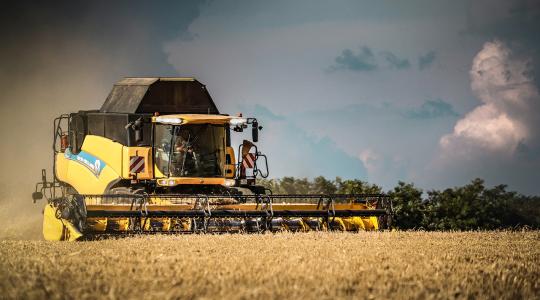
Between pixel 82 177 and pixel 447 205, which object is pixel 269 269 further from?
pixel 447 205

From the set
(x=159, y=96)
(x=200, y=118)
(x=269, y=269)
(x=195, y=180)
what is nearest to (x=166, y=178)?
(x=195, y=180)

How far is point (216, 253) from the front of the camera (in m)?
11.8

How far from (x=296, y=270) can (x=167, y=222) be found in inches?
288

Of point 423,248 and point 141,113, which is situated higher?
point 141,113

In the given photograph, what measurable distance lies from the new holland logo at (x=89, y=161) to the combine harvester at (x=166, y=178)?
2cm

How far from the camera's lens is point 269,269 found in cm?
968

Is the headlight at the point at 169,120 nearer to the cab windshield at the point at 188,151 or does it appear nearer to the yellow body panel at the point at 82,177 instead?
the cab windshield at the point at 188,151

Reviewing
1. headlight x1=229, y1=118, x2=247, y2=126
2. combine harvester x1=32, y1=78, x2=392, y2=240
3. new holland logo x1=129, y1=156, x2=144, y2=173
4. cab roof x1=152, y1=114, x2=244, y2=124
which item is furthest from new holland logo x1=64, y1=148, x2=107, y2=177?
headlight x1=229, y1=118, x2=247, y2=126

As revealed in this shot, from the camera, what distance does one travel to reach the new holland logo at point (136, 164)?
19219 mm

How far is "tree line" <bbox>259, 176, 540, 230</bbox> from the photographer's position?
1220 inches

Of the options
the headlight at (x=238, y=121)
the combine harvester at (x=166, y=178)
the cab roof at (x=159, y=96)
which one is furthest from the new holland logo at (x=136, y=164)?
the headlight at (x=238, y=121)

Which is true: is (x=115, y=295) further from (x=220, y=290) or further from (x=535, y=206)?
(x=535, y=206)

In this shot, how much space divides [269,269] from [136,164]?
9976 mm

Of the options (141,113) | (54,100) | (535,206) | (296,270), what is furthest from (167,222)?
(535,206)
